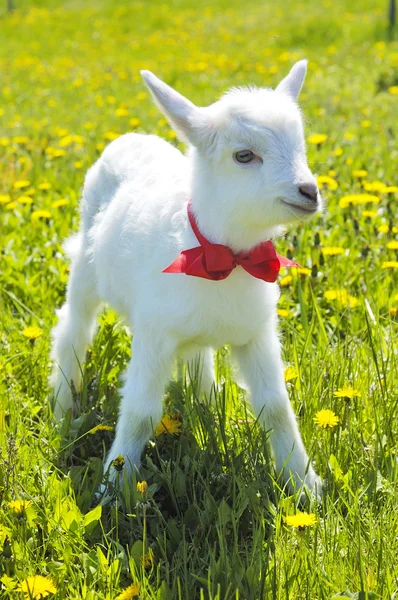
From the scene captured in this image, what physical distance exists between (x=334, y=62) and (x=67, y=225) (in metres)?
6.74

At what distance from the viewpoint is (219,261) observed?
248 centimetres

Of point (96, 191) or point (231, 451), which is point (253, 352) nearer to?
point (231, 451)

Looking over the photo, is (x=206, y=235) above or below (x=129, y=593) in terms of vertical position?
above

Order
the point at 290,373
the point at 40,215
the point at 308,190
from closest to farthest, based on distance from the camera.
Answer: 1. the point at 308,190
2. the point at 290,373
3. the point at 40,215

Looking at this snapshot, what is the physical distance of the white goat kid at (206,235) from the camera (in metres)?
2.36

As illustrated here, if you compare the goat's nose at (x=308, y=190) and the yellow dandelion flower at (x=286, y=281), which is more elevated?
the goat's nose at (x=308, y=190)

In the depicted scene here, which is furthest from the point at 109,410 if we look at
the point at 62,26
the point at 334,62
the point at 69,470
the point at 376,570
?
the point at 62,26

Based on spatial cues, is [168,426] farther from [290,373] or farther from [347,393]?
[347,393]

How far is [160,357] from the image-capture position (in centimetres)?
271

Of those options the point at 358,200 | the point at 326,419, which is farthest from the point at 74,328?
the point at 358,200

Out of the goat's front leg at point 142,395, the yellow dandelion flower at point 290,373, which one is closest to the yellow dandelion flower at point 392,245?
the yellow dandelion flower at point 290,373

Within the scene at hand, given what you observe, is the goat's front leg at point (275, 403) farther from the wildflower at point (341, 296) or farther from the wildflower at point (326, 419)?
the wildflower at point (341, 296)

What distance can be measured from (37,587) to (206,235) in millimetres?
1235

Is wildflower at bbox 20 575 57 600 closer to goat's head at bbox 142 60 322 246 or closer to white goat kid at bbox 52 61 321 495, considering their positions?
white goat kid at bbox 52 61 321 495
